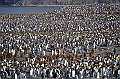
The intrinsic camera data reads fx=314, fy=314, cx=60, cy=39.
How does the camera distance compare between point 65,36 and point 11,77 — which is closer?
point 11,77

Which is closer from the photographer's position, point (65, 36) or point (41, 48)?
point (41, 48)

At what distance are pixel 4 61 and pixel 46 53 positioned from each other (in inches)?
254

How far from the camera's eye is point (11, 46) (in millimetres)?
33312

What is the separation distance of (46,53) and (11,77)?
8832 millimetres

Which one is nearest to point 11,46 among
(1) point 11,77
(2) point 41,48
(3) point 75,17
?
(2) point 41,48

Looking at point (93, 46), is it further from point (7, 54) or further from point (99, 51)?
point (7, 54)

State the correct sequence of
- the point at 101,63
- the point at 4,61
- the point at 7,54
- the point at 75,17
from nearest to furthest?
the point at 101,63 → the point at 4,61 → the point at 7,54 → the point at 75,17

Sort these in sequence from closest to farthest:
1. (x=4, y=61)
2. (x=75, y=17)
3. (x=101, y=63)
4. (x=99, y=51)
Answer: (x=101, y=63) < (x=4, y=61) < (x=99, y=51) < (x=75, y=17)

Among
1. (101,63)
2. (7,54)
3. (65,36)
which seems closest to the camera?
(101,63)

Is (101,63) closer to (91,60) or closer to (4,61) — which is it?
(91,60)

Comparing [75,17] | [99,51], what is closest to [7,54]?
[99,51]

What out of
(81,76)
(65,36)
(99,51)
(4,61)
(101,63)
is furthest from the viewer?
(65,36)

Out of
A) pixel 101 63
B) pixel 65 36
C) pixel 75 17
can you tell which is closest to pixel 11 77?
pixel 101 63

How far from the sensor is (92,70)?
72.1 feet
